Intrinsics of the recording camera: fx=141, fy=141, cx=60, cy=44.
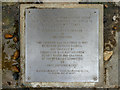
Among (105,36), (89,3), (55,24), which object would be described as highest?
(89,3)

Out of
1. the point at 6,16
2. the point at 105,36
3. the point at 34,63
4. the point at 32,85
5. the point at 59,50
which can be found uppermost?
the point at 6,16

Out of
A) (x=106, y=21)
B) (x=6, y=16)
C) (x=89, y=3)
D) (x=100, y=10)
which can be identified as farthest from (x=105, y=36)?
(x=6, y=16)

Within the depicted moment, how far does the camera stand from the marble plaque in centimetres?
157

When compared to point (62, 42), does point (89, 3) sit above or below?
above

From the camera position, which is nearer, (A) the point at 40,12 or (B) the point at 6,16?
(A) the point at 40,12

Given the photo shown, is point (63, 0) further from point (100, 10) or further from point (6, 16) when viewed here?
point (6, 16)

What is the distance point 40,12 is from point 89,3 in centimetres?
58

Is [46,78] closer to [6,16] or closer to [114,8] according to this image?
[6,16]

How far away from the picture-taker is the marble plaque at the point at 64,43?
5.15 ft

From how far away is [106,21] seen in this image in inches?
65.2

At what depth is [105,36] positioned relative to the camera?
1.65 meters

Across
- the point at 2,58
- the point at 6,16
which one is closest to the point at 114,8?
the point at 6,16

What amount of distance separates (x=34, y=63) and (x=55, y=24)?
19.5 inches

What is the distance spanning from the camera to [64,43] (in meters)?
1.58
